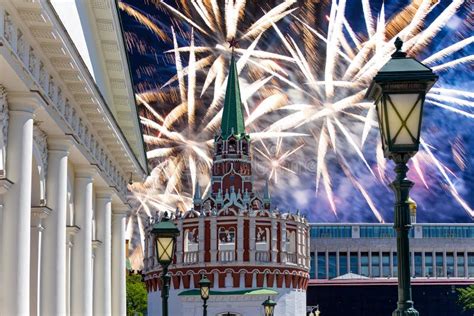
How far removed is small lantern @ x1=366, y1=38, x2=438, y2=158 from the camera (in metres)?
11.5

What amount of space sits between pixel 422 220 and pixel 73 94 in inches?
5494

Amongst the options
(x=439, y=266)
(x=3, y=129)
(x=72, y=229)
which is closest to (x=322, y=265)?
(x=439, y=266)

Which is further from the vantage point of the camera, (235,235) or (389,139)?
(235,235)

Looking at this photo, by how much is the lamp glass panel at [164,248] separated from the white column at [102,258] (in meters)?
10.0

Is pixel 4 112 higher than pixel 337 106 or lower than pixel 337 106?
lower

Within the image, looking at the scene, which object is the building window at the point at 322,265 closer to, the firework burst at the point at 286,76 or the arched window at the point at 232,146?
the firework burst at the point at 286,76

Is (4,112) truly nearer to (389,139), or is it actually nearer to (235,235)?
(389,139)

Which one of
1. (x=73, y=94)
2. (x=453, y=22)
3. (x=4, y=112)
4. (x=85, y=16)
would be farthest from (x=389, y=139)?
(x=453, y=22)

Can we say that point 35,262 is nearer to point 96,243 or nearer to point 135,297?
point 96,243

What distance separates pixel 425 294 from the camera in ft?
464

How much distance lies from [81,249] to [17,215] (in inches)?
374

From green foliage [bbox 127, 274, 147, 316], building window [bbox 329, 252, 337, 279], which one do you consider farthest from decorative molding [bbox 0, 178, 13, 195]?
building window [bbox 329, 252, 337, 279]

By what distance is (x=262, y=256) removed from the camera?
330 ft

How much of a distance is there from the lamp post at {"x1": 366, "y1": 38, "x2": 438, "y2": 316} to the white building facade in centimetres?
793
